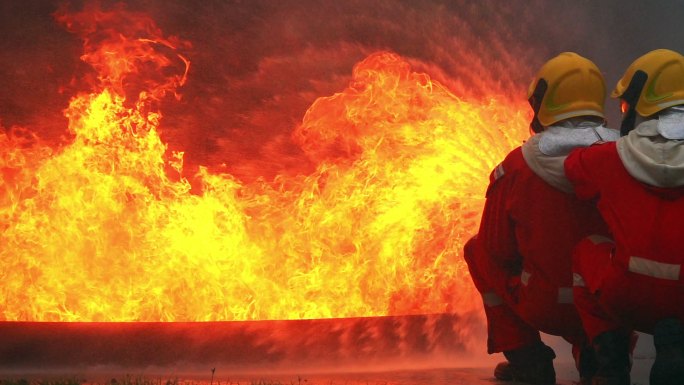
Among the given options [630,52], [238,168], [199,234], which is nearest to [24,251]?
[199,234]

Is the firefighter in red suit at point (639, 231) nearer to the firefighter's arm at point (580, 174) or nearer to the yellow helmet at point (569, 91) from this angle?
the firefighter's arm at point (580, 174)

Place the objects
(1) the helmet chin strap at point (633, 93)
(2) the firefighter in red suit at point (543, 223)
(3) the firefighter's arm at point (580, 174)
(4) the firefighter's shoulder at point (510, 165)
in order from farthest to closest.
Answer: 1. (4) the firefighter's shoulder at point (510, 165)
2. (2) the firefighter in red suit at point (543, 223)
3. (1) the helmet chin strap at point (633, 93)
4. (3) the firefighter's arm at point (580, 174)

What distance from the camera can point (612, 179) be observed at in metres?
3.38

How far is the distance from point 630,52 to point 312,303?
3.46 m

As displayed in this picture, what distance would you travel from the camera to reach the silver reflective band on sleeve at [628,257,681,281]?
3148mm

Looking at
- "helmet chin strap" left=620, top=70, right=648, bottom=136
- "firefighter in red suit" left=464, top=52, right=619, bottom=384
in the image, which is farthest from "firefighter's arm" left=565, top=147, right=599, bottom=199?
"helmet chin strap" left=620, top=70, right=648, bottom=136

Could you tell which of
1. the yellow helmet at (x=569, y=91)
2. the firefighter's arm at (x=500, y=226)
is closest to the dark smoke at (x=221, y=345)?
the firefighter's arm at (x=500, y=226)

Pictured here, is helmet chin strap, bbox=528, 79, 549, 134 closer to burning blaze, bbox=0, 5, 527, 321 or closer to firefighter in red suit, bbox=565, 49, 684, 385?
firefighter in red suit, bbox=565, 49, 684, 385

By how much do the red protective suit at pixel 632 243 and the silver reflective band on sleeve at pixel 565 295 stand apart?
0.74ft

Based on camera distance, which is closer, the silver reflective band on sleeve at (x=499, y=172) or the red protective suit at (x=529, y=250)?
the red protective suit at (x=529, y=250)

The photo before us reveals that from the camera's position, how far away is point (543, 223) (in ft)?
12.5

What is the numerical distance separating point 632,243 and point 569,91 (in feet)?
3.05

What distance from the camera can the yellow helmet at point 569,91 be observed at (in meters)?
3.87

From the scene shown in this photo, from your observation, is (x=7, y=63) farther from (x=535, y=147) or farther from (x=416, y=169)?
(x=535, y=147)
